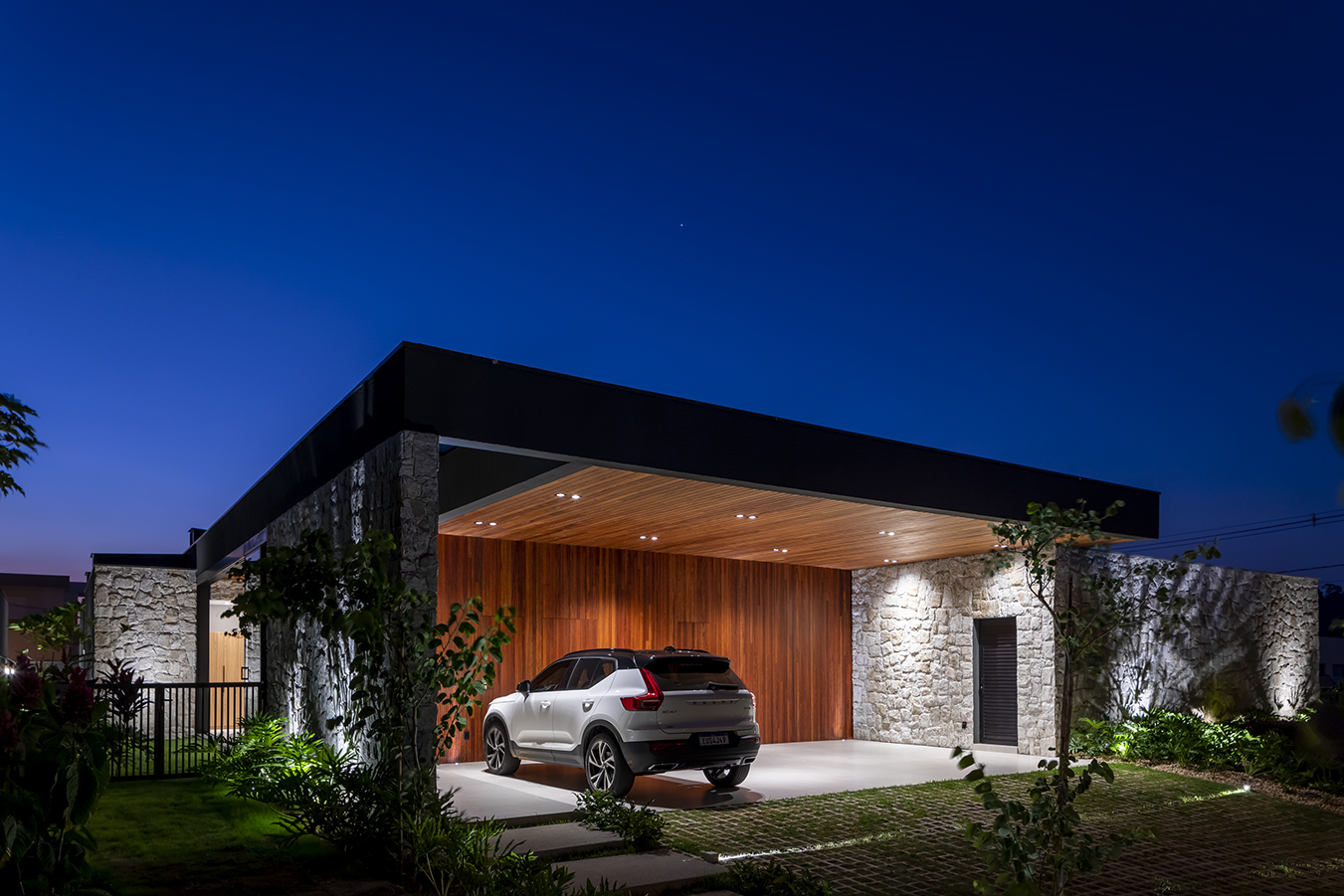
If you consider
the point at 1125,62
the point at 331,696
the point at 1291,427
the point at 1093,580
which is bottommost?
the point at 331,696

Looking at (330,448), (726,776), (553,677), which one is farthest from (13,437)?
(726,776)

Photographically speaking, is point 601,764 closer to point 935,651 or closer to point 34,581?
point 935,651

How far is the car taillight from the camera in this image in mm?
9148

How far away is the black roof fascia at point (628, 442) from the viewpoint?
24.4ft

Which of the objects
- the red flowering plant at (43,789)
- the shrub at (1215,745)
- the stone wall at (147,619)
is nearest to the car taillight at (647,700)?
the red flowering plant at (43,789)

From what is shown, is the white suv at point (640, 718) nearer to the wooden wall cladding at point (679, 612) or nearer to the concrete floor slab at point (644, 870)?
the concrete floor slab at point (644, 870)

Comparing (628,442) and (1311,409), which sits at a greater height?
(628,442)

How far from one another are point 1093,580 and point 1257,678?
13061 millimetres

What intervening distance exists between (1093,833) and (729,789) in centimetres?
Answer: 367

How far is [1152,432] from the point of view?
72.4 metres

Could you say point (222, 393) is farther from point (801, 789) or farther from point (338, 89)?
point (801, 789)

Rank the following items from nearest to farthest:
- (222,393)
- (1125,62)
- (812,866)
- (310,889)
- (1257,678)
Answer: (310,889), (812,866), (1125,62), (1257,678), (222,393)

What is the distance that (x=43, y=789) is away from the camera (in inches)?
168

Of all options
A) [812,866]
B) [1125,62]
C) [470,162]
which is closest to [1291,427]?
[812,866]
